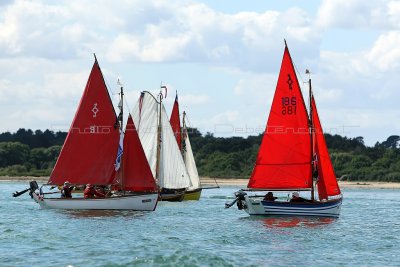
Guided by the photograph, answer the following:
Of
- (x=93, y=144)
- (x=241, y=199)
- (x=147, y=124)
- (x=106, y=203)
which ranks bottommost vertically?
(x=106, y=203)

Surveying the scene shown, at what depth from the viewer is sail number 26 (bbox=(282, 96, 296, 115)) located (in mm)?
56781

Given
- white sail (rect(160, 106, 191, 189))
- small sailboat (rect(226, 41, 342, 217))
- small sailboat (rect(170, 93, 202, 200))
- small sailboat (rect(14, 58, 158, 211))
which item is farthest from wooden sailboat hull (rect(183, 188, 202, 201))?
small sailboat (rect(226, 41, 342, 217))

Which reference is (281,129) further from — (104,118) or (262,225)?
(104,118)

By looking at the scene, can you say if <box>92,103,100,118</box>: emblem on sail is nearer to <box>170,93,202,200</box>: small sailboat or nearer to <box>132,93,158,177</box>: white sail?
<box>132,93,158,177</box>: white sail

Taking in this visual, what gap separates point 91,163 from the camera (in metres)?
61.1

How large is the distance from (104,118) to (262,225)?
13.5m

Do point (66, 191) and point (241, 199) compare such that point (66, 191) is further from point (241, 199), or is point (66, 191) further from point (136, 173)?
point (241, 199)

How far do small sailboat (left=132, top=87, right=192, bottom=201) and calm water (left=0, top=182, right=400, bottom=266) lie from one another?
1197 centimetres

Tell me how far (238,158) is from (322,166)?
102087 mm

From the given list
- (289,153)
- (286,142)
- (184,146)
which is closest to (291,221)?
(289,153)

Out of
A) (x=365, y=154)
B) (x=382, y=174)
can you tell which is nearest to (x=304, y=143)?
(x=382, y=174)

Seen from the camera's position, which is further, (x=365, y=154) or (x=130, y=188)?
(x=365, y=154)

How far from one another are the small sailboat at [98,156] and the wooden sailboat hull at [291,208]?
23.0 ft

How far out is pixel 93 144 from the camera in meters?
61.2
